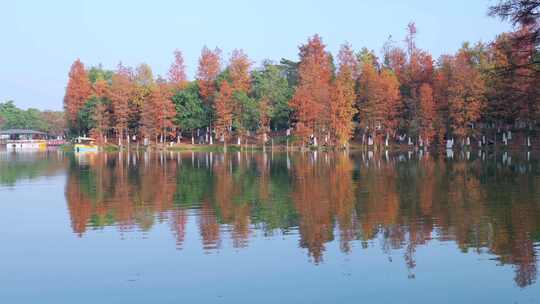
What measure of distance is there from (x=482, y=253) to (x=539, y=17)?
22.2 feet

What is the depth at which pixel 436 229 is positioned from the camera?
16516mm

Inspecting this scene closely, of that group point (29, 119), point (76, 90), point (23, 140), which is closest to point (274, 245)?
point (76, 90)

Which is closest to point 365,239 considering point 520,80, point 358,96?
point 520,80

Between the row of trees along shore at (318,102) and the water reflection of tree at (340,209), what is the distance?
126ft

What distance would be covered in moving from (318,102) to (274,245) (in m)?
61.6

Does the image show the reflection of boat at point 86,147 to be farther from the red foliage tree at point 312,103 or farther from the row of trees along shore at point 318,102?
the red foliage tree at point 312,103

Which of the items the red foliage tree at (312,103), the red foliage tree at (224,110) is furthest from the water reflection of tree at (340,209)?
the red foliage tree at (224,110)

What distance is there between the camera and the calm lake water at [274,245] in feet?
36.2

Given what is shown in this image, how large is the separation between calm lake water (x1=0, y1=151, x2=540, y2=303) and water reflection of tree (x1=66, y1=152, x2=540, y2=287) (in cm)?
6

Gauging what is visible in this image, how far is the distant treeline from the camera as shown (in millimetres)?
139250

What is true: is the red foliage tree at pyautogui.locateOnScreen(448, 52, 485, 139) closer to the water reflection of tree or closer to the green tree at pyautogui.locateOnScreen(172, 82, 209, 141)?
the green tree at pyautogui.locateOnScreen(172, 82, 209, 141)

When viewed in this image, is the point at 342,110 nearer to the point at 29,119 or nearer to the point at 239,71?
the point at 239,71

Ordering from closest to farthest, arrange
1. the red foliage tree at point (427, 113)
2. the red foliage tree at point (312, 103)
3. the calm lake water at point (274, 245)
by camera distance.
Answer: the calm lake water at point (274, 245) → the red foliage tree at point (427, 113) → the red foliage tree at point (312, 103)

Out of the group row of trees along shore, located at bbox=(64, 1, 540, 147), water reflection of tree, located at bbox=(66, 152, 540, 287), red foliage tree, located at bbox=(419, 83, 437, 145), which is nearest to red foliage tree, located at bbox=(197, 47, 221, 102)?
row of trees along shore, located at bbox=(64, 1, 540, 147)
